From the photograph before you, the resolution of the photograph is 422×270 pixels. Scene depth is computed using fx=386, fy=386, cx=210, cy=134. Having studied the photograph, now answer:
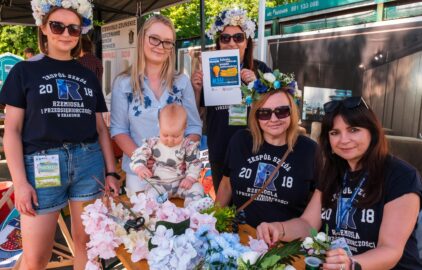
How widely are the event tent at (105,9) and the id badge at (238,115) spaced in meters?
4.04

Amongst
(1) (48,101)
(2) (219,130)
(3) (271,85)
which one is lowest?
(2) (219,130)

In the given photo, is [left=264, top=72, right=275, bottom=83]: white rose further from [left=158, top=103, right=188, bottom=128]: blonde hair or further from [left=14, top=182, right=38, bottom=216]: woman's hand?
[left=14, top=182, right=38, bottom=216]: woman's hand

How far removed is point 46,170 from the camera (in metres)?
2.07

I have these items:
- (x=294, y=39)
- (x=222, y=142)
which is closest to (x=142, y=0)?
(x=294, y=39)

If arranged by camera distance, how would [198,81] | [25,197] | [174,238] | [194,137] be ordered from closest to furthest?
[174,238] < [25,197] < [194,137] < [198,81]

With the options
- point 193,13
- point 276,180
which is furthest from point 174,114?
point 193,13

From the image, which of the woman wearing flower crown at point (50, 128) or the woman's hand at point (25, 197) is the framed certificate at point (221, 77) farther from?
A: the woman's hand at point (25, 197)

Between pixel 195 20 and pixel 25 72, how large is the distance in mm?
12050

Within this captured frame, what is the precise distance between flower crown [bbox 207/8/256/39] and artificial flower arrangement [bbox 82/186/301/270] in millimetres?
1578

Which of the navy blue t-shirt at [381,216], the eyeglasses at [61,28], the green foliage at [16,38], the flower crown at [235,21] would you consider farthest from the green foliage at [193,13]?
the navy blue t-shirt at [381,216]

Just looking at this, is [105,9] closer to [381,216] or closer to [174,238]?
[381,216]

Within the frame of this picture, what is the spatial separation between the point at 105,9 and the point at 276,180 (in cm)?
688

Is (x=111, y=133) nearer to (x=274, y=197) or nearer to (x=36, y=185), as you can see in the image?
(x=36, y=185)

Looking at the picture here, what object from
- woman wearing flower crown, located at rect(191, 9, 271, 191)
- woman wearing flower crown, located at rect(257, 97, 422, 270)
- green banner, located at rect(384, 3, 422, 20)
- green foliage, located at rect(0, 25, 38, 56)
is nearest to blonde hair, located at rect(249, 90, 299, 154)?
woman wearing flower crown, located at rect(257, 97, 422, 270)
